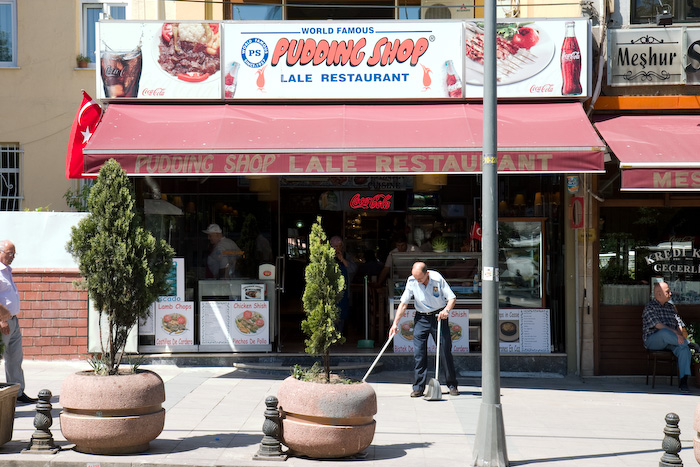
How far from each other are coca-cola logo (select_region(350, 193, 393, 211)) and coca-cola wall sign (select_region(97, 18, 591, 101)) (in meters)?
3.01

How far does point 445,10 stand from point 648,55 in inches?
139

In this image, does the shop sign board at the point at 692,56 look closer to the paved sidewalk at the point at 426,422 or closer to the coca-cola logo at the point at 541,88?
the coca-cola logo at the point at 541,88

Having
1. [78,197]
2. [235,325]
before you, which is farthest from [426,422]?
[78,197]

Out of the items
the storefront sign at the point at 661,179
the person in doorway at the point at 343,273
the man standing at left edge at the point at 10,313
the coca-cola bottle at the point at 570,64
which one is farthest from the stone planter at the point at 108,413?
the coca-cola bottle at the point at 570,64

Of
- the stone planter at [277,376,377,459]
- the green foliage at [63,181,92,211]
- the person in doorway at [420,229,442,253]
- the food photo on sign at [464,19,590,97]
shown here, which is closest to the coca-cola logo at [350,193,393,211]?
the person in doorway at [420,229,442,253]

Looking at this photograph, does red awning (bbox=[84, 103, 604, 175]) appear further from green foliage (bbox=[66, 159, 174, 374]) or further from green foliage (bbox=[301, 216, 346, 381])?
green foliage (bbox=[301, 216, 346, 381])

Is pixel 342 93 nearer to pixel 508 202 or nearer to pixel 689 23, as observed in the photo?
pixel 508 202

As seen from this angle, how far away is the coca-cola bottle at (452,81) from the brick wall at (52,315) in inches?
239

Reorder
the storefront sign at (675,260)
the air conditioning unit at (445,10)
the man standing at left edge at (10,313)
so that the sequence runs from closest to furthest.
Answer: the man standing at left edge at (10,313) < the storefront sign at (675,260) < the air conditioning unit at (445,10)

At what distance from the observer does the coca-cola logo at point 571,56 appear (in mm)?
11133

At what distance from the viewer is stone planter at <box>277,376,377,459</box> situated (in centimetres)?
680

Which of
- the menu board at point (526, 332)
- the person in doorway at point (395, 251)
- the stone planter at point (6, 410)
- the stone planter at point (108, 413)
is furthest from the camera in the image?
the person in doorway at point (395, 251)

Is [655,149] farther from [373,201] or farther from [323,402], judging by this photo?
[323,402]

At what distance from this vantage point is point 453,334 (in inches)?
460
